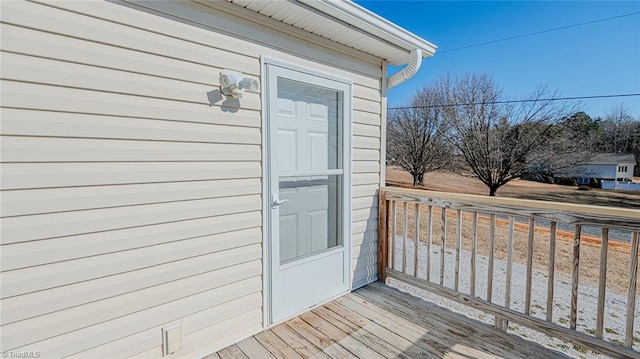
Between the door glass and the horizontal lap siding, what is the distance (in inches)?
10.3

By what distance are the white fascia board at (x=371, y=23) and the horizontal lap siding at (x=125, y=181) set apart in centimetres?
43

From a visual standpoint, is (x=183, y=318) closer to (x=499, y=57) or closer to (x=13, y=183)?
(x=13, y=183)

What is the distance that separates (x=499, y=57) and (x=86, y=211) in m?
15.9

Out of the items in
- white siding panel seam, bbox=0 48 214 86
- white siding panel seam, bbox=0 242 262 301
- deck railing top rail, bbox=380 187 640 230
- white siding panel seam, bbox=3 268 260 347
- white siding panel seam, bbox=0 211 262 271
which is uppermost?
white siding panel seam, bbox=0 48 214 86

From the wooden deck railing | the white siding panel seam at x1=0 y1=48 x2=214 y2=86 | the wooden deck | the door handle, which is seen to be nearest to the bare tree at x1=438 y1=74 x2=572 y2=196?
the wooden deck railing

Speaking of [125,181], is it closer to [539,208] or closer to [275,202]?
[275,202]

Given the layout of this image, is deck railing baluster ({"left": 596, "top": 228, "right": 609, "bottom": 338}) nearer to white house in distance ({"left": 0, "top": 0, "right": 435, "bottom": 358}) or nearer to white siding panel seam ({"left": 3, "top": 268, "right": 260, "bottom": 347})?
white house in distance ({"left": 0, "top": 0, "right": 435, "bottom": 358})

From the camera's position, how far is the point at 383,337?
2.22 metres

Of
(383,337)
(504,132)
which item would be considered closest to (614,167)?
(504,132)

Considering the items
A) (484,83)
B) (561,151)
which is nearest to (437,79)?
(484,83)

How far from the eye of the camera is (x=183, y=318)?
1912 mm

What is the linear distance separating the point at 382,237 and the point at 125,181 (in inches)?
95.4

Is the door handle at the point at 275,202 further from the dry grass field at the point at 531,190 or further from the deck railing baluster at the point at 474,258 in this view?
the dry grass field at the point at 531,190

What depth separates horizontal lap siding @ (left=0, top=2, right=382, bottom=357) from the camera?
4.58 ft
